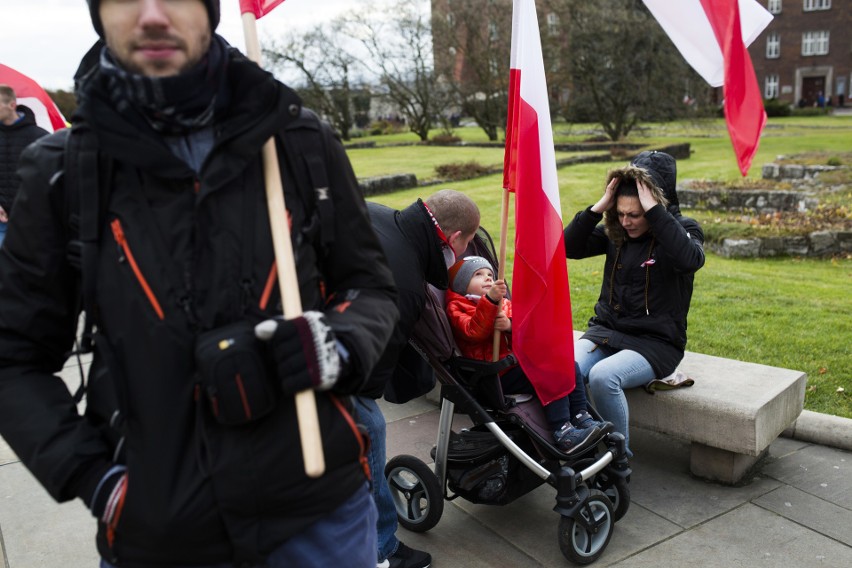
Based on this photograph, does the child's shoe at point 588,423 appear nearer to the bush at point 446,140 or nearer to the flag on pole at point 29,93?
the flag on pole at point 29,93

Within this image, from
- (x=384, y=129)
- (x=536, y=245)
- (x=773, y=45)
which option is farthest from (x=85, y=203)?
(x=773, y=45)

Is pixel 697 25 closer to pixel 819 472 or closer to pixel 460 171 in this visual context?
pixel 819 472

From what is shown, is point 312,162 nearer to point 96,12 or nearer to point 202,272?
point 202,272

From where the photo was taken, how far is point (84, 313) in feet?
5.36

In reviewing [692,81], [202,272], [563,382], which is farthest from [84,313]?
[692,81]

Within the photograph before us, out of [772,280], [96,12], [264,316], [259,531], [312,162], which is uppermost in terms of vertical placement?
[96,12]

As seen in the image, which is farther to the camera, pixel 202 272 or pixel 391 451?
pixel 391 451

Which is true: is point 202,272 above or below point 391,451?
above

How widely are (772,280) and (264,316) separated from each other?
8.08 meters

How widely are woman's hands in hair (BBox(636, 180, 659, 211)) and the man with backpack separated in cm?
263

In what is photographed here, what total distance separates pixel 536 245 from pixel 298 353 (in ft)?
7.03

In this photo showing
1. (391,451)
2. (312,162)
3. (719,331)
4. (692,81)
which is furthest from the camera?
(692,81)

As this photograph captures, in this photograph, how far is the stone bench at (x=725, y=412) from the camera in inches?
151

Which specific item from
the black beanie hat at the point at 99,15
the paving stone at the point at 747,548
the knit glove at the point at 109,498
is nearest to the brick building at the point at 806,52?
the paving stone at the point at 747,548
